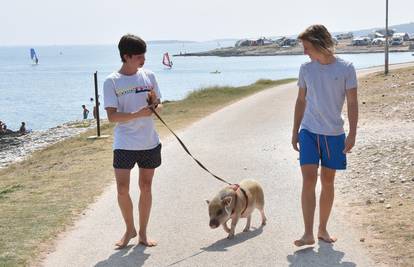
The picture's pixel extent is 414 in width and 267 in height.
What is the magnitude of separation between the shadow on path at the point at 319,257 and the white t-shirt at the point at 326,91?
1.06 m

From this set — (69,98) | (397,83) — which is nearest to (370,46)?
(69,98)

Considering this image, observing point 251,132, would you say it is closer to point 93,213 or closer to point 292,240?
point 93,213

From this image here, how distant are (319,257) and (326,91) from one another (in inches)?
57.2

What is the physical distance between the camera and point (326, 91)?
18.9 feet

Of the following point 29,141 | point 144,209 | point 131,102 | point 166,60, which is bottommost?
point 29,141

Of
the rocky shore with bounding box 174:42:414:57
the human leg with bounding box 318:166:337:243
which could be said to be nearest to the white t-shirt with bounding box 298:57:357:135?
the human leg with bounding box 318:166:337:243

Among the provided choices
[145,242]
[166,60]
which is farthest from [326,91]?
[166,60]

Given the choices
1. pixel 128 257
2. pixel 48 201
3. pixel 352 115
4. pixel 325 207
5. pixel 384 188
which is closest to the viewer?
pixel 352 115

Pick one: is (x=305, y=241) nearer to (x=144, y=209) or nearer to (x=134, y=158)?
(x=144, y=209)

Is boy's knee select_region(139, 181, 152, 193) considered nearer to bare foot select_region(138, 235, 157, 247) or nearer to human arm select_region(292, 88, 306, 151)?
bare foot select_region(138, 235, 157, 247)

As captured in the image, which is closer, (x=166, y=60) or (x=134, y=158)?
(x=134, y=158)

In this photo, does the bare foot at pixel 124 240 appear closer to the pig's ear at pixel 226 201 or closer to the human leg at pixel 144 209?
the human leg at pixel 144 209

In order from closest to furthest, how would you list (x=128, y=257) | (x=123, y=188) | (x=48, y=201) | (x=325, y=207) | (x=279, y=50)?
(x=128, y=257), (x=123, y=188), (x=325, y=207), (x=48, y=201), (x=279, y=50)

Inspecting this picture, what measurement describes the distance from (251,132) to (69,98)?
49.1 meters
